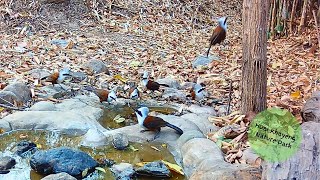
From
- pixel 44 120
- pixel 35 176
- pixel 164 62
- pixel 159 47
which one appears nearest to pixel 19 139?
pixel 44 120

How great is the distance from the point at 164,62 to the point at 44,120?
281 cm

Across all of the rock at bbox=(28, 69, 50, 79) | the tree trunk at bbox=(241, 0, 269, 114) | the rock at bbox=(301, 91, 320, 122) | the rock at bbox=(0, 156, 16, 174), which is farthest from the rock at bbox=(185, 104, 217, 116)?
the rock at bbox=(0, 156, 16, 174)

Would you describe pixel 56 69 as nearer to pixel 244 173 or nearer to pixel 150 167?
pixel 150 167

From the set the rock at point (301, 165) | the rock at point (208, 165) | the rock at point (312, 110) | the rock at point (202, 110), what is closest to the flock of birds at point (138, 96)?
the rock at point (202, 110)

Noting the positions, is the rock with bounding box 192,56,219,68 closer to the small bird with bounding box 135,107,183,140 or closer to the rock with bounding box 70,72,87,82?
the rock with bounding box 70,72,87,82

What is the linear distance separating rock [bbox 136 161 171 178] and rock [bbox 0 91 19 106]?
1.71 metres

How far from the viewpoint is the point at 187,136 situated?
12.0ft

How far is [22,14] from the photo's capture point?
7602mm

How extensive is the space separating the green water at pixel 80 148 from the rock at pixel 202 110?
91 cm

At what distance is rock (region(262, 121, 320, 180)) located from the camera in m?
2.09

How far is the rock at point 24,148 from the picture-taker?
11.3 ft

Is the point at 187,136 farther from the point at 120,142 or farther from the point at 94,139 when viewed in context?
the point at 94,139

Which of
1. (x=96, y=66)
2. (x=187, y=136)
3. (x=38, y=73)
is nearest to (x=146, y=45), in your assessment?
(x=96, y=66)

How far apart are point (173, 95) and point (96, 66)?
125 cm
